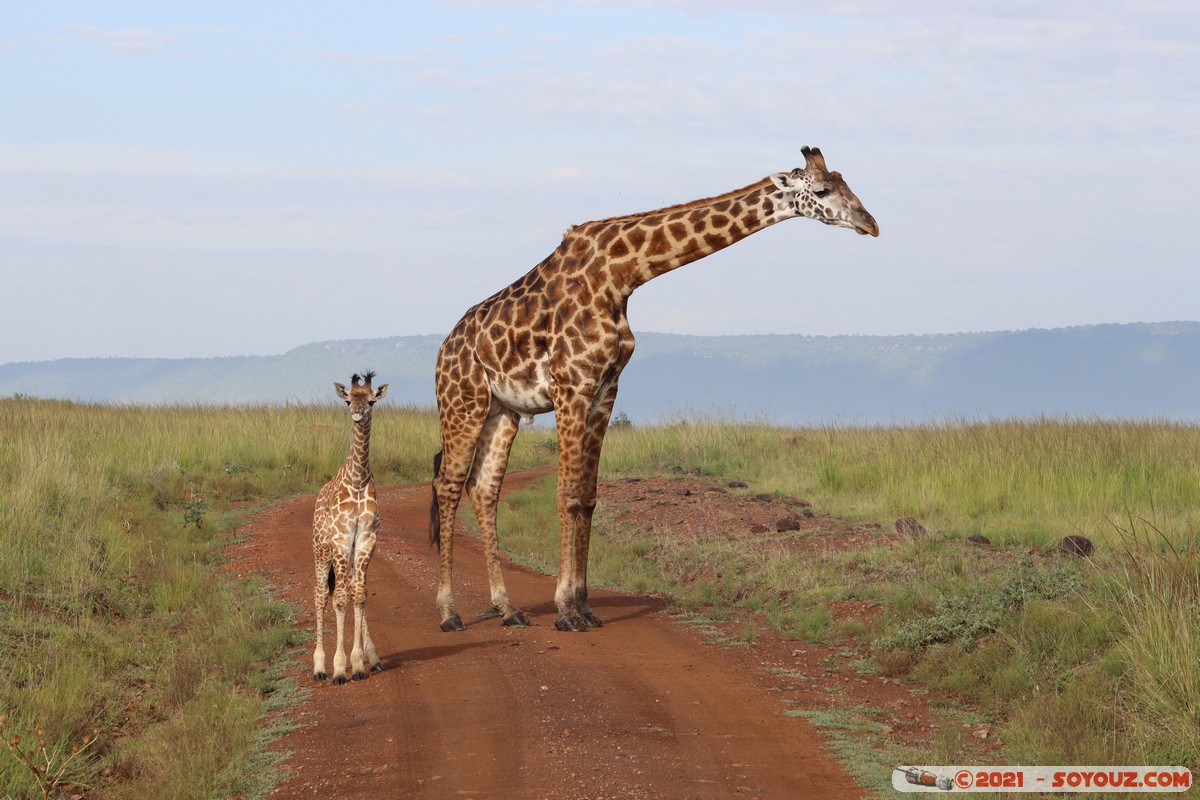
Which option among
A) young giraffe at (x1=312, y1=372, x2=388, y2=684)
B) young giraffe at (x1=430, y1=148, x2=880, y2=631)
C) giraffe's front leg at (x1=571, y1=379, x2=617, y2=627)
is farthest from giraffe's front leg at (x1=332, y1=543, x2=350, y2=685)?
giraffe's front leg at (x1=571, y1=379, x2=617, y2=627)

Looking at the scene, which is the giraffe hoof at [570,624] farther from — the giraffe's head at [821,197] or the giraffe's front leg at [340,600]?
the giraffe's head at [821,197]

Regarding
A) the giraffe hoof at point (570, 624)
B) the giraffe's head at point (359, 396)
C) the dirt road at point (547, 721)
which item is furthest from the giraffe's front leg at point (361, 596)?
the giraffe hoof at point (570, 624)

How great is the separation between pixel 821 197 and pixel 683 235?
48.4 inches

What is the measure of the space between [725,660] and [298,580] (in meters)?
5.23

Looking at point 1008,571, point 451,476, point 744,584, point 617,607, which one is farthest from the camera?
point 744,584

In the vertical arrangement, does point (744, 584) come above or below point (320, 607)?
below

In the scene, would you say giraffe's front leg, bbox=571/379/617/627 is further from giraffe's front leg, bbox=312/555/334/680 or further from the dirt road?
giraffe's front leg, bbox=312/555/334/680

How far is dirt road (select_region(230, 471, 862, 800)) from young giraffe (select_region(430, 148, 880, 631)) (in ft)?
2.31

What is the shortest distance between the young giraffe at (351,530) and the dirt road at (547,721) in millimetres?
275

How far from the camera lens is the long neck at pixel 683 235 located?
441 inches

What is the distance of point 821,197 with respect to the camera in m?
10.8

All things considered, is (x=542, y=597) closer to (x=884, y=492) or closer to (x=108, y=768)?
(x=108, y=768)

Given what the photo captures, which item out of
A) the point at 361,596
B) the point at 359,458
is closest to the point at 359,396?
the point at 359,458

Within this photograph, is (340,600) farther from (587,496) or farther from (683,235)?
(683,235)
